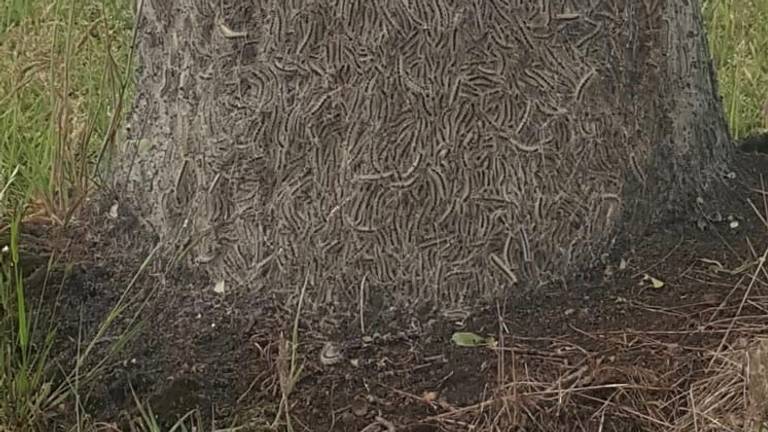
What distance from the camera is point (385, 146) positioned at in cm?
192

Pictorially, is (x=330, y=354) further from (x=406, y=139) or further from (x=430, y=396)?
(x=406, y=139)

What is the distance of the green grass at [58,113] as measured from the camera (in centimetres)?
183

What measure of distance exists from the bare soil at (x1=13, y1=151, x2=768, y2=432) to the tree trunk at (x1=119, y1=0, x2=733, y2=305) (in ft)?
0.18

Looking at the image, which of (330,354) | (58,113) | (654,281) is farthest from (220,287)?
(654,281)

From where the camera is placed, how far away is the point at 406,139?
6.27 ft

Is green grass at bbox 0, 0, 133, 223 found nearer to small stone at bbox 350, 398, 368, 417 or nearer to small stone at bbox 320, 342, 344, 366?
small stone at bbox 320, 342, 344, 366

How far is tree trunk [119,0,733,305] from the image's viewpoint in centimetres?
191

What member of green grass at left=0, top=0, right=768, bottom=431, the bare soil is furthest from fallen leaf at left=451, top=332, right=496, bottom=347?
green grass at left=0, top=0, right=768, bottom=431

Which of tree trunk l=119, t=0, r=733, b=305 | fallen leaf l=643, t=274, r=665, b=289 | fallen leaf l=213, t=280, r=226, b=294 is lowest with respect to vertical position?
fallen leaf l=213, t=280, r=226, b=294

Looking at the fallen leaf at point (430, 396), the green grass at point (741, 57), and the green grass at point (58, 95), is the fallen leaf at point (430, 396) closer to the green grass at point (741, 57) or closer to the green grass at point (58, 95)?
the green grass at point (58, 95)

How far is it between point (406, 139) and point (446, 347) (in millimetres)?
348

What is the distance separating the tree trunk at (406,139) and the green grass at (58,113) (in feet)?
0.62

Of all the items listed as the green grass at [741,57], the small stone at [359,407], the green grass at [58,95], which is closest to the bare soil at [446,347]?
the small stone at [359,407]

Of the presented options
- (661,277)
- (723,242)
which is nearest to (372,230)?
(661,277)
